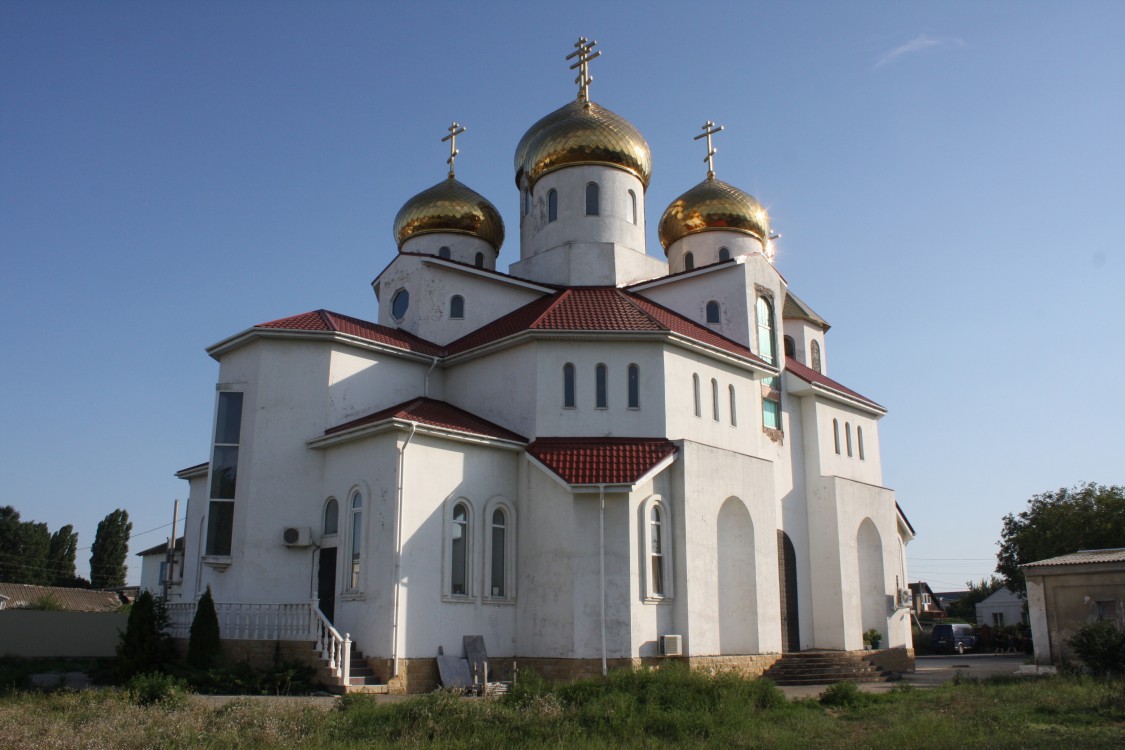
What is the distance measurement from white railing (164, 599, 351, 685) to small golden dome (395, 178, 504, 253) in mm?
12613

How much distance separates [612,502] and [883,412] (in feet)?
40.8

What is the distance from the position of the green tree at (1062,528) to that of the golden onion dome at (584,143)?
858 inches

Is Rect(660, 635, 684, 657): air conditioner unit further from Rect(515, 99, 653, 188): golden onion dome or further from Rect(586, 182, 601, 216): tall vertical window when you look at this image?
Rect(515, 99, 653, 188): golden onion dome

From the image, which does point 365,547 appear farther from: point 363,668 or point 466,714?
point 466,714

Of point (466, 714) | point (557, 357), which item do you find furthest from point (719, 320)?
point (466, 714)

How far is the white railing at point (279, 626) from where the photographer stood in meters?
16.3

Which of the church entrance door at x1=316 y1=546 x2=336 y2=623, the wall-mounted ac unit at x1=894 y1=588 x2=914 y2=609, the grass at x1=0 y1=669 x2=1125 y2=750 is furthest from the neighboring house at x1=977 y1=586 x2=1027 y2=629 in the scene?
the church entrance door at x1=316 y1=546 x2=336 y2=623

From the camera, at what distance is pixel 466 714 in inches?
452

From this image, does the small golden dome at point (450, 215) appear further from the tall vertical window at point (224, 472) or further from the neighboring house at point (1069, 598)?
the neighboring house at point (1069, 598)

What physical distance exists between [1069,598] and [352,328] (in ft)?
51.3

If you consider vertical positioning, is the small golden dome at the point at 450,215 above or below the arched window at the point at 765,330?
above

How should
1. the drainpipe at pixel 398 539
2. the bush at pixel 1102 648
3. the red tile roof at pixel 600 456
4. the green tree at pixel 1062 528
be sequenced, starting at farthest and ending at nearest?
the green tree at pixel 1062 528 → the red tile roof at pixel 600 456 → the drainpipe at pixel 398 539 → the bush at pixel 1102 648

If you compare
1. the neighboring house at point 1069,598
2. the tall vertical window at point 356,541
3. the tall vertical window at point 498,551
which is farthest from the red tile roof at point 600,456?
the neighboring house at point 1069,598

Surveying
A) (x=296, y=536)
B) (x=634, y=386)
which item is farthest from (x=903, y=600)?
(x=296, y=536)
